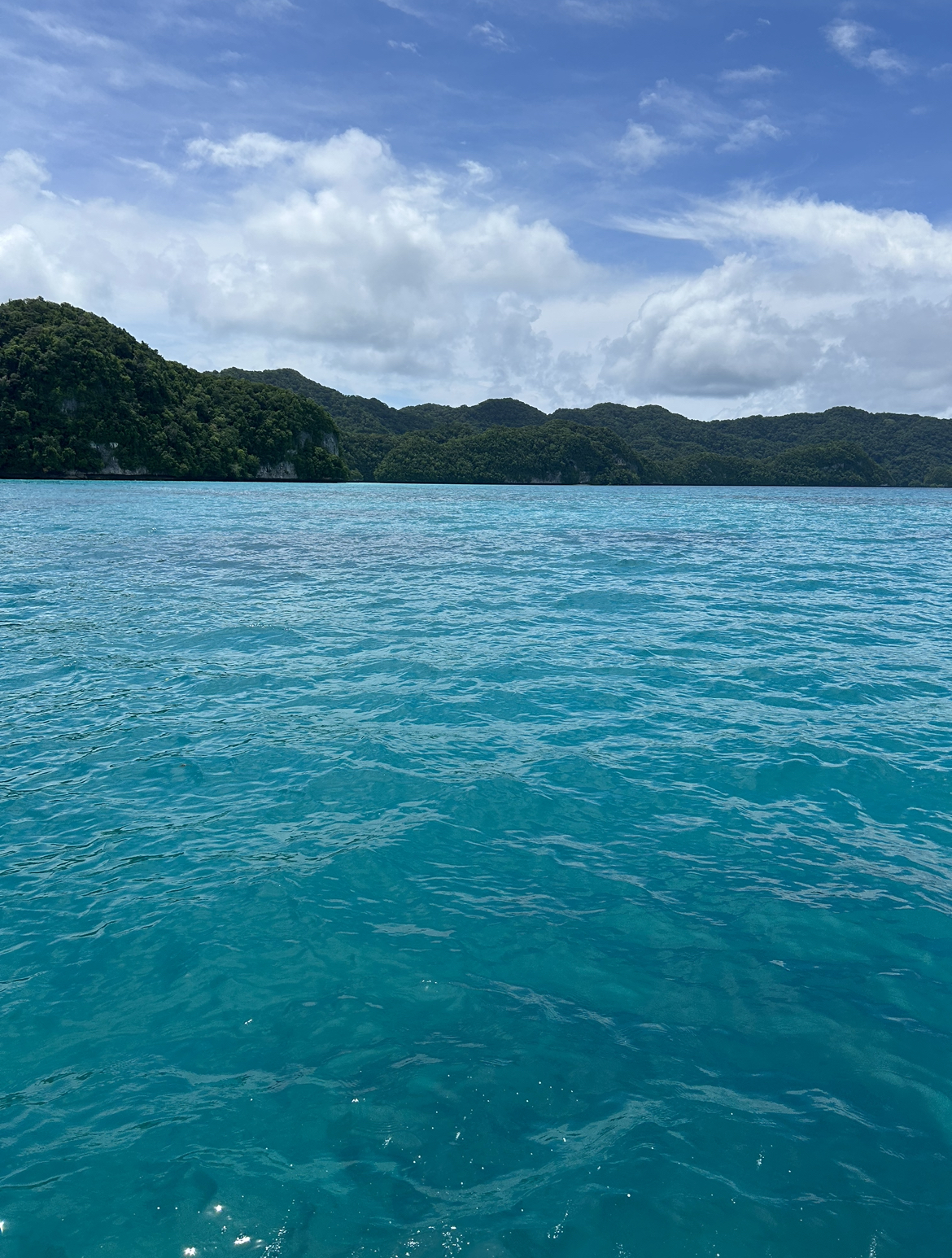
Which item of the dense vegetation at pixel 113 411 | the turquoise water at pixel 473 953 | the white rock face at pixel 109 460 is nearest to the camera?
the turquoise water at pixel 473 953

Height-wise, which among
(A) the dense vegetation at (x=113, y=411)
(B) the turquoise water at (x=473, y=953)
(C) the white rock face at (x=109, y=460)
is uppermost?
(A) the dense vegetation at (x=113, y=411)

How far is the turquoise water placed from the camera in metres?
4.08

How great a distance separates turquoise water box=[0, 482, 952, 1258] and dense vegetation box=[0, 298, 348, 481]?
4665 inches

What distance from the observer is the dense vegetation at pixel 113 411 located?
114 metres

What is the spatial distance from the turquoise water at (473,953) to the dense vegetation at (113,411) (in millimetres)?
118479

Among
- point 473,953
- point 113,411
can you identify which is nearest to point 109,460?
point 113,411

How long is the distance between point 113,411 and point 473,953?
13736 centimetres

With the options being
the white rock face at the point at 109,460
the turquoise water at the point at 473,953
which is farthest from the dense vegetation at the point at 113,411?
the turquoise water at the point at 473,953

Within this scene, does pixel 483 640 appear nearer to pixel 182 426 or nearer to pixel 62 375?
pixel 62 375

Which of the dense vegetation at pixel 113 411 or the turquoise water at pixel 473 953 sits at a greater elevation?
the dense vegetation at pixel 113 411

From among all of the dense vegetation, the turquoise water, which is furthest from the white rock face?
the turquoise water

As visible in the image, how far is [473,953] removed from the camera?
6215 mm

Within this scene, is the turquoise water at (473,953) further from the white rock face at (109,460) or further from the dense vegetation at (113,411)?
the white rock face at (109,460)

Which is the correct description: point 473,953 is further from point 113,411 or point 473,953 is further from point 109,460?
point 113,411
